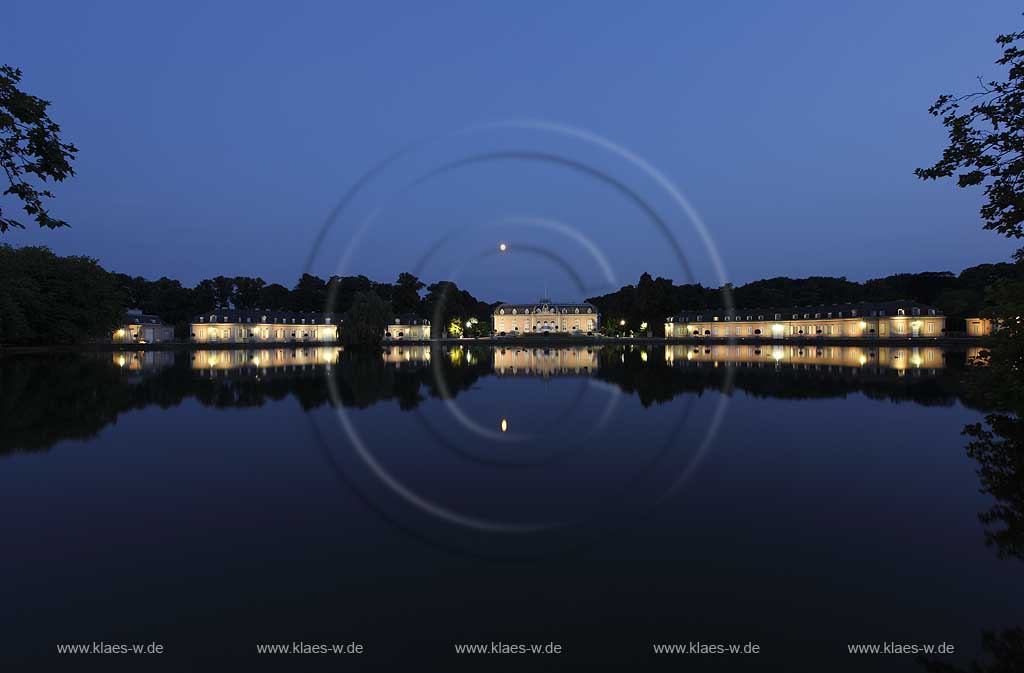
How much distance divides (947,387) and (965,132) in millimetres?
16414

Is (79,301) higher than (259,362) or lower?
higher

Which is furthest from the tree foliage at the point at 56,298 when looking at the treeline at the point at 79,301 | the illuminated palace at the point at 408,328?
the illuminated palace at the point at 408,328

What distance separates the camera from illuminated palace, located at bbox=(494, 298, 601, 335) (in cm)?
13750

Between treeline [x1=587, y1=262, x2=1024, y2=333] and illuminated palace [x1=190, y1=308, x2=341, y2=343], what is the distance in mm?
62692

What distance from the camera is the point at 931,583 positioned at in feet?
23.0

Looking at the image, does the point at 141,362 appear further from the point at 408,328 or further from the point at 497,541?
the point at 408,328

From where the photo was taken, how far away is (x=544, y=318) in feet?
451

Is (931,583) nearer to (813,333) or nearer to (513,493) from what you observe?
(513,493)

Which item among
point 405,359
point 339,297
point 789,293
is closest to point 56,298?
point 405,359

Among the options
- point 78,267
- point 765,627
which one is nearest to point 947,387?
point 765,627

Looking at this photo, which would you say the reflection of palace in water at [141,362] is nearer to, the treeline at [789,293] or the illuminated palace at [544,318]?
the illuminated palace at [544,318]

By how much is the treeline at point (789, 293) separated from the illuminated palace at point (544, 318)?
611cm

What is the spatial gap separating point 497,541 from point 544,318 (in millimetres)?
129489

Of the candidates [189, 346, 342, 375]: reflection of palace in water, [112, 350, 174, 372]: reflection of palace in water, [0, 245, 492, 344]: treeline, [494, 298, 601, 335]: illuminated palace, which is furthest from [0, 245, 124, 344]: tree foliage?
[494, 298, 601, 335]: illuminated palace
